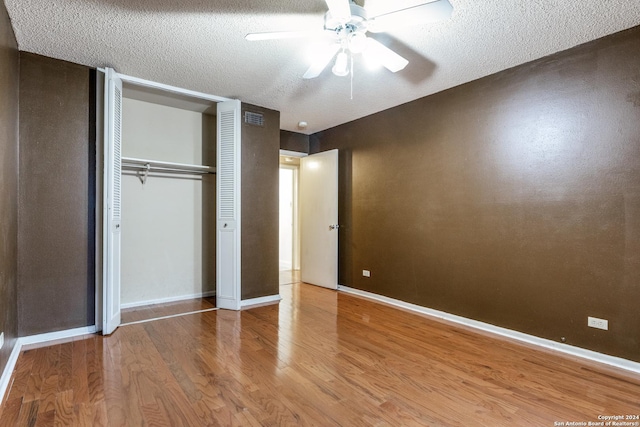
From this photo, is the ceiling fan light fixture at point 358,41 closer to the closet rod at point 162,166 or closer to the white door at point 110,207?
the white door at point 110,207

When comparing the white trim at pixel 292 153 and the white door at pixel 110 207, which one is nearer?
the white door at pixel 110 207

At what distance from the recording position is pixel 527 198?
2.94 metres

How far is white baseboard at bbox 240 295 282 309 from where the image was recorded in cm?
401

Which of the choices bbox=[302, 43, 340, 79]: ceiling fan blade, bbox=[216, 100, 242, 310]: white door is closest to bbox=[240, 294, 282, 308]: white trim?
bbox=[216, 100, 242, 310]: white door

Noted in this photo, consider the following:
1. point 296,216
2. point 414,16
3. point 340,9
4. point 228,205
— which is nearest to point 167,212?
point 228,205

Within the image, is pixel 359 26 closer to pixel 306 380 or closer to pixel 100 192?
pixel 306 380

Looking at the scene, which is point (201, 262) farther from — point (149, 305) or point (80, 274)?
point (80, 274)

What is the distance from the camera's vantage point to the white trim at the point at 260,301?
4012 millimetres

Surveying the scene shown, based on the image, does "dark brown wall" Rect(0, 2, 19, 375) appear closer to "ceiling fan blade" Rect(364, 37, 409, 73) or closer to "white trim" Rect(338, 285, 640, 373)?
"ceiling fan blade" Rect(364, 37, 409, 73)

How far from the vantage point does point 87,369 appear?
2.35 meters

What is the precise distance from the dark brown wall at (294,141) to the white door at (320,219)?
0.23 metres

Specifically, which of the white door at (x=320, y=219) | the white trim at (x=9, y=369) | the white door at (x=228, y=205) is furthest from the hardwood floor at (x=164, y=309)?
the white door at (x=320, y=219)

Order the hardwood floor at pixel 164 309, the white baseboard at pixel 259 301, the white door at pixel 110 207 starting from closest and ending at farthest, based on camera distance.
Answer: the white door at pixel 110 207, the hardwood floor at pixel 164 309, the white baseboard at pixel 259 301

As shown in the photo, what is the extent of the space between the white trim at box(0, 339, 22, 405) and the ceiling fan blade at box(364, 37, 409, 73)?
3228 mm
